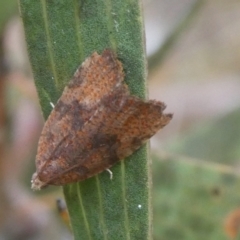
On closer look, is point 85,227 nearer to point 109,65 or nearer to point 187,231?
point 109,65

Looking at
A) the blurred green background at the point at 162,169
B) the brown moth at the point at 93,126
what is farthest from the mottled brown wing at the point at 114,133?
the blurred green background at the point at 162,169

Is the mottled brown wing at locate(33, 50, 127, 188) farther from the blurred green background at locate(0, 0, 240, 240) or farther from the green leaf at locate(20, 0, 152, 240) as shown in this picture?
the blurred green background at locate(0, 0, 240, 240)

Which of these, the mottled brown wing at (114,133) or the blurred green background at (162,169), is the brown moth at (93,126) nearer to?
the mottled brown wing at (114,133)

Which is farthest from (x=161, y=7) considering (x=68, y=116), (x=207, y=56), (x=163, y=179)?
(x=68, y=116)

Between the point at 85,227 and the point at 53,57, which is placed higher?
the point at 53,57

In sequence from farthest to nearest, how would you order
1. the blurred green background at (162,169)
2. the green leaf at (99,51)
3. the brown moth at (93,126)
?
the blurred green background at (162,169) < the brown moth at (93,126) < the green leaf at (99,51)

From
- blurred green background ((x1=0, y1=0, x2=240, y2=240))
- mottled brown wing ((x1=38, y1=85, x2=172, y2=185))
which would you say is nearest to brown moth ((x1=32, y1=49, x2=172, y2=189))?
mottled brown wing ((x1=38, y1=85, x2=172, y2=185))

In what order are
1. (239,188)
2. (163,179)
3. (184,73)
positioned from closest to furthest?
1. (239,188)
2. (163,179)
3. (184,73)
